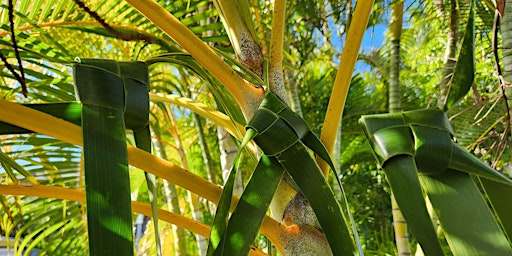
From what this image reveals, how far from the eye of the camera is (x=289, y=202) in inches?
15.3

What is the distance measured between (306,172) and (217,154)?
309 centimetres

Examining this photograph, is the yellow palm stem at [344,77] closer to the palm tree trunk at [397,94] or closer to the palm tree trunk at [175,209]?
the palm tree trunk at [397,94]

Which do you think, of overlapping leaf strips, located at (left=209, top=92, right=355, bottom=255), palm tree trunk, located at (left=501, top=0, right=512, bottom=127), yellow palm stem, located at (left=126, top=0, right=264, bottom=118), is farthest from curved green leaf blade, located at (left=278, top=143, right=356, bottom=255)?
palm tree trunk, located at (left=501, top=0, right=512, bottom=127)

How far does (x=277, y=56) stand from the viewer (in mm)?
453

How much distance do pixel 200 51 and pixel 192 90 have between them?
1812 millimetres

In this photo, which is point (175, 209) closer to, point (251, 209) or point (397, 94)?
point (397, 94)

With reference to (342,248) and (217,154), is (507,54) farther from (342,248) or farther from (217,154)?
(217,154)

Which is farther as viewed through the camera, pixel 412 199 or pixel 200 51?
pixel 200 51

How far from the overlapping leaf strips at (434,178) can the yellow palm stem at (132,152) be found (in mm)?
114

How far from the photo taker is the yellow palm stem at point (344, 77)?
1.34 ft

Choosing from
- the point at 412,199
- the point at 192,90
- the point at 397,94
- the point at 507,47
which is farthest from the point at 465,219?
the point at 192,90

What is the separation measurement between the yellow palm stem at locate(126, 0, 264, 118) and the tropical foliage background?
0.05 ft

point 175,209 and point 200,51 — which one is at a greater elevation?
point 175,209

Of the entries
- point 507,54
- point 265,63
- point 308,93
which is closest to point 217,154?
point 308,93
